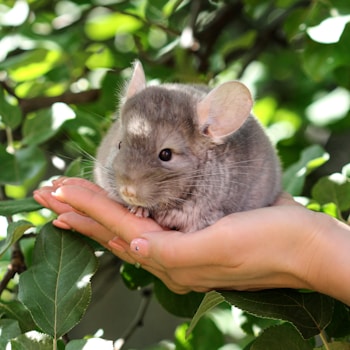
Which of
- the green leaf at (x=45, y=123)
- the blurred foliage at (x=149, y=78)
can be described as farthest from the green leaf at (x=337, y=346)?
the green leaf at (x=45, y=123)

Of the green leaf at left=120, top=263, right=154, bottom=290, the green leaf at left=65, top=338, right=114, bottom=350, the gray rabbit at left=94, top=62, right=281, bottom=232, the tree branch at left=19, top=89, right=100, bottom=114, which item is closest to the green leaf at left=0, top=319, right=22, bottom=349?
the green leaf at left=65, top=338, right=114, bottom=350

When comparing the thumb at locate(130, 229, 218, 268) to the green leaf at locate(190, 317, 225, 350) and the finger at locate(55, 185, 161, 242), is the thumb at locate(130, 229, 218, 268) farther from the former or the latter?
the green leaf at locate(190, 317, 225, 350)

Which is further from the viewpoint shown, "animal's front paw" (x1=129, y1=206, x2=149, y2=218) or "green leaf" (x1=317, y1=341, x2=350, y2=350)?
"animal's front paw" (x1=129, y1=206, x2=149, y2=218)

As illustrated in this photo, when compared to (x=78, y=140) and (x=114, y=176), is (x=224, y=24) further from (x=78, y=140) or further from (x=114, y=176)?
(x=114, y=176)

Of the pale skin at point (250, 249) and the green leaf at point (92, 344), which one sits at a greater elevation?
the pale skin at point (250, 249)

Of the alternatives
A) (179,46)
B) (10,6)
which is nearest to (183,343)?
(179,46)

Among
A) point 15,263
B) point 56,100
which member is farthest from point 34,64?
point 15,263

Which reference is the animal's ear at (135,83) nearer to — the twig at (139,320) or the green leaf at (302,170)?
the green leaf at (302,170)
